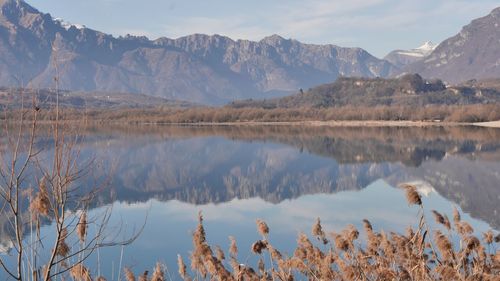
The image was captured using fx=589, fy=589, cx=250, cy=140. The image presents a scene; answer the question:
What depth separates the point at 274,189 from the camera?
4228cm

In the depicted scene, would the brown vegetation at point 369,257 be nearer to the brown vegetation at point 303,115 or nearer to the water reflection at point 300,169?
the water reflection at point 300,169

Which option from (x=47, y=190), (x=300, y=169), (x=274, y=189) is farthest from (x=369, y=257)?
(x=300, y=169)

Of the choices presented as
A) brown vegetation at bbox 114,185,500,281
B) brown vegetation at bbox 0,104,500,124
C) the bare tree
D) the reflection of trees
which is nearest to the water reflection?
the reflection of trees

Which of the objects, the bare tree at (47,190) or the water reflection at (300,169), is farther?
the water reflection at (300,169)

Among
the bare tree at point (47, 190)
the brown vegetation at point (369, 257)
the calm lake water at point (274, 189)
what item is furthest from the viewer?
the calm lake water at point (274, 189)

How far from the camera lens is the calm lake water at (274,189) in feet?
77.8

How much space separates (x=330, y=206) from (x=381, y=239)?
23.5 m

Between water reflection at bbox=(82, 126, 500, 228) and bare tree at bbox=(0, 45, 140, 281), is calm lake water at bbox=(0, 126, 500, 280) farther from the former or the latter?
bare tree at bbox=(0, 45, 140, 281)

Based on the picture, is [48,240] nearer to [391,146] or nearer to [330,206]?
[330,206]

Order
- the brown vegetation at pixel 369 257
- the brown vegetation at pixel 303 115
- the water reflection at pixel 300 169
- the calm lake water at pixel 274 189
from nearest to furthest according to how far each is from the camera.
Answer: the brown vegetation at pixel 369 257, the calm lake water at pixel 274 189, the water reflection at pixel 300 169, the brown vegetation at pixel 303 115

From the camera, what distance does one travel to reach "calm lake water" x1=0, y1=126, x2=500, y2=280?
934 inches

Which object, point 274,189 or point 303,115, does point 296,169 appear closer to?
point 274,189

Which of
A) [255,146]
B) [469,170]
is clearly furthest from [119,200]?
[255,146]

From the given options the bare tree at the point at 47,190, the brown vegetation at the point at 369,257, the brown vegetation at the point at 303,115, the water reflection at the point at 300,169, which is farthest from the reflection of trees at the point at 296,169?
the brown vegetation at the point at 303,115
